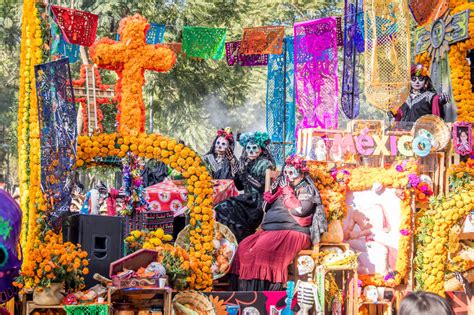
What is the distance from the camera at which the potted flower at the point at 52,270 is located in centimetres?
831

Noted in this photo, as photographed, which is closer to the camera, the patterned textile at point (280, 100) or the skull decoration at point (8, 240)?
the skull decoration at point (8, 240)

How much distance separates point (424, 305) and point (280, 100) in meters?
10.7

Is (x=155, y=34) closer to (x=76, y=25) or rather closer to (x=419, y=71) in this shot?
(x=76, y=25)

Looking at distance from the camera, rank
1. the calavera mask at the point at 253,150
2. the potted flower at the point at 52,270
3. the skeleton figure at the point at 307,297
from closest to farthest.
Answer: the potted flower at the point at 52,270, the skeleton figure at the point at 307,297, the calavera mask at the point at 253,150

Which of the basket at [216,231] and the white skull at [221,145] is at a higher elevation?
the white skull at [221,145]

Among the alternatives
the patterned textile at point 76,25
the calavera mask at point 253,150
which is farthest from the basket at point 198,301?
the patterned textile at point 76,25

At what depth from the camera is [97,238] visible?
9195 mm

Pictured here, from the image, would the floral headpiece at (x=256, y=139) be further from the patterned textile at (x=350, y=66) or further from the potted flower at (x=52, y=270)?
the potted flower at (x=52, y=270)

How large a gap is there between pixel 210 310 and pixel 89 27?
13.0 ft

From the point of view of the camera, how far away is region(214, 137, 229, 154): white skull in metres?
11.6

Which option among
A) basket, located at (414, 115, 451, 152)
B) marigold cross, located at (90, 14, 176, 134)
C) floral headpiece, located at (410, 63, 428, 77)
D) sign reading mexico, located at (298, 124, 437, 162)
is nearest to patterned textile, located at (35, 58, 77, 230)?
marigold cross, located at (90, 14, 176, 134)

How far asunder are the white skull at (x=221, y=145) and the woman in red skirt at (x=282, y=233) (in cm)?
148

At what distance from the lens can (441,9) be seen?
12.4 meters

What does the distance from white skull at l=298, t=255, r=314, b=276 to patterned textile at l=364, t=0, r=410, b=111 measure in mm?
2117
